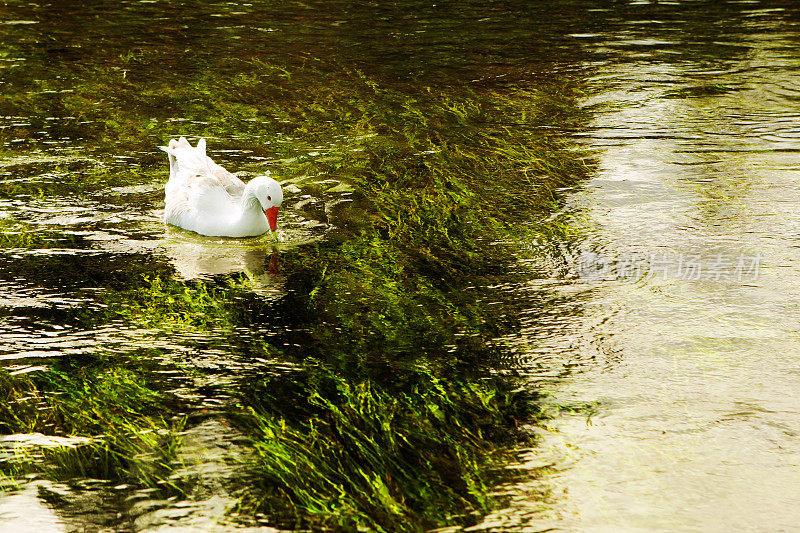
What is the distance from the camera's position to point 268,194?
6141 mm

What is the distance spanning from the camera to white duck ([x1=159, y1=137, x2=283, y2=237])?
620 cm

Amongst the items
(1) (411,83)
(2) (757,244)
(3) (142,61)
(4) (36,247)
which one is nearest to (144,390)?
(4) (36,247)

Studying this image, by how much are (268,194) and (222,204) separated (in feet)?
1.59

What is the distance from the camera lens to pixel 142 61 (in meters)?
11.0

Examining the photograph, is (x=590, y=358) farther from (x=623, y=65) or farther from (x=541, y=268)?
(x=623, y=65)

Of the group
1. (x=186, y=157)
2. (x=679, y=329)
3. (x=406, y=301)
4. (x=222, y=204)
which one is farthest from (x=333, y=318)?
(x=186, y=157)

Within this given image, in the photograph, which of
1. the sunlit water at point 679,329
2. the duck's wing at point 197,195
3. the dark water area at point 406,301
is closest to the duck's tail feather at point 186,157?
the duck's wing at point 197,195

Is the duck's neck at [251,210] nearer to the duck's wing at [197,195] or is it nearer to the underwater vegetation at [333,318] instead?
the duck's wing at [197,195]

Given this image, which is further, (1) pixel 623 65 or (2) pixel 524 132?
(1) pixel 623 65

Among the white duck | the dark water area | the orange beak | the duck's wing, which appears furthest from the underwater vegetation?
the duck's wing

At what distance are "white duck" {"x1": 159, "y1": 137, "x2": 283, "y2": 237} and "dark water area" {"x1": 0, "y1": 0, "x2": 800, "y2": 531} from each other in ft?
0.52

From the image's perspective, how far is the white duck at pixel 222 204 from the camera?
6195mm

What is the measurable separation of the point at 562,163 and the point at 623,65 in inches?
143

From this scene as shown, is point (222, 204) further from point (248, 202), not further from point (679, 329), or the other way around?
point (679, 329)
